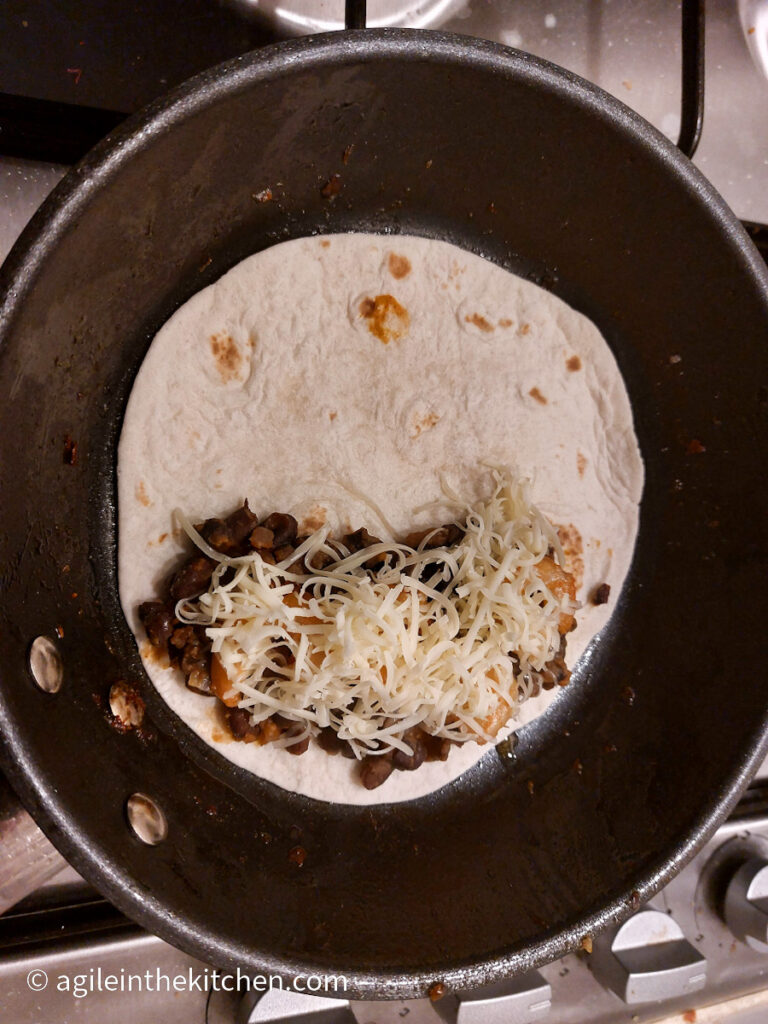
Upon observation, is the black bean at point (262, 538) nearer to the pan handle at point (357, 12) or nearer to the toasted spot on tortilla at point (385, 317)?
the toasted spot on tortilla at point (385, 317)

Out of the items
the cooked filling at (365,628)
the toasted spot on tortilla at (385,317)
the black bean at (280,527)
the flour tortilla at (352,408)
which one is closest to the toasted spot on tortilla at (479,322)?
the flour tortilla at (352,408)

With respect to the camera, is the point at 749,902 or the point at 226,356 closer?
the point at 226,356

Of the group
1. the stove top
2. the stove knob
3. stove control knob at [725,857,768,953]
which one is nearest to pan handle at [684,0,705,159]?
the stove top

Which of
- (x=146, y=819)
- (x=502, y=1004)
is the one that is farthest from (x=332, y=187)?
(x=502, y=1004)

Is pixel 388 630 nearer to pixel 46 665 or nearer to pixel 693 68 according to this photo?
pixel 46 665

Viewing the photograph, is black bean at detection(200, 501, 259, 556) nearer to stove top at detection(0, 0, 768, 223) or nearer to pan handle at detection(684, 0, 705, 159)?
stove top at detection(0, 0, 768, 223)

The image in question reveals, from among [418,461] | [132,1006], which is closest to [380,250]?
[418,461]

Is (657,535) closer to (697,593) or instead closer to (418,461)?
(697,593)
